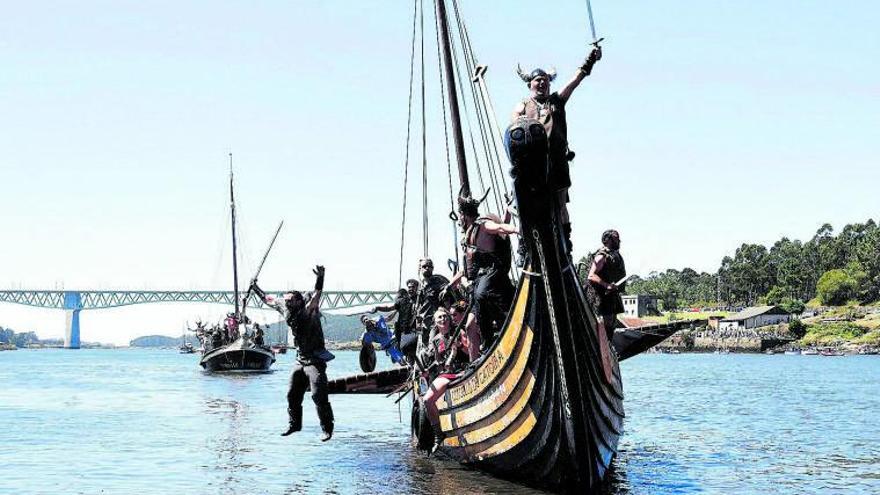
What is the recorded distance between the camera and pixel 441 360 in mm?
20109

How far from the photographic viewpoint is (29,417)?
1556 inches

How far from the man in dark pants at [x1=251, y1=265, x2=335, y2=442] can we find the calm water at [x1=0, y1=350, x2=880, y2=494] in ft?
9.07

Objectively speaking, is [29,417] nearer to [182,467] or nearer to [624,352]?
[182,467]

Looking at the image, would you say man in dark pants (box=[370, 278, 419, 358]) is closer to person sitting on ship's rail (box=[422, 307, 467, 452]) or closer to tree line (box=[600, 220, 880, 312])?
person sitting on ship's rail (box=[422, 307, 467, 452])

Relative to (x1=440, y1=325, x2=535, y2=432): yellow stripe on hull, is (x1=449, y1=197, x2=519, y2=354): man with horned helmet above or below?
above

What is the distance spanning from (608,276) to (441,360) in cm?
363

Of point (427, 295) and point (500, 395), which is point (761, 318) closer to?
point (427, 295)

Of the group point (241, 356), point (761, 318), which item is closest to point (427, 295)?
point (241, 356)

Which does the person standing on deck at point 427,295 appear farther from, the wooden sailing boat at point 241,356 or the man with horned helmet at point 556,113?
the wooden sailing boat at point 241,356

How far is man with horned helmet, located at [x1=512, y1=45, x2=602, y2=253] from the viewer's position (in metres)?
14.3

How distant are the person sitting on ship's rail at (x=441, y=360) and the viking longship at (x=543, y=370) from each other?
66.0 inches

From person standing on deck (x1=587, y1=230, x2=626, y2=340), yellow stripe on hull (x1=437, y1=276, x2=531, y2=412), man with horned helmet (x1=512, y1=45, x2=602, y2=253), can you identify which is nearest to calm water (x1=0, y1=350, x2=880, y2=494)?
yellow stripe on hull (x1=437, y1=276, x2=531, y2=412)

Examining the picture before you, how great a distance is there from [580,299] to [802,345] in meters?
144

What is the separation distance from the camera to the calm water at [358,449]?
20547mm
